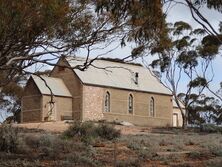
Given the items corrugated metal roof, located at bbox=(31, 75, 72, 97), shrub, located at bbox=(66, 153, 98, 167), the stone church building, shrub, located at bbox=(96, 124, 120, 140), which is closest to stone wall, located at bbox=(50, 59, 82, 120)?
the stone church building

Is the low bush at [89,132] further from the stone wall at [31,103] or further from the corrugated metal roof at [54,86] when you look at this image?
the stone wall at [31,103]

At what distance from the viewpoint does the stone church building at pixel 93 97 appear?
6175 cm

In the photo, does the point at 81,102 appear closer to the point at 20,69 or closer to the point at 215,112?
the point at 215,112

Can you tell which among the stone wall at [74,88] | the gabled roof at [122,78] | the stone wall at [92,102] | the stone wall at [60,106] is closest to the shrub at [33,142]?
the gabled roof at [122,78]

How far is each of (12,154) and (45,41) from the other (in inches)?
227

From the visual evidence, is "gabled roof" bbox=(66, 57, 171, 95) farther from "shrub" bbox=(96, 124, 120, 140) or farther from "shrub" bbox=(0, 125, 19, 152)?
"shrub" bbox=(0, 125, 19, 152)

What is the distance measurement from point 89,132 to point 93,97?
4291 centimetres

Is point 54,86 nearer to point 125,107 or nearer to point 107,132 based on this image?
point 125,107

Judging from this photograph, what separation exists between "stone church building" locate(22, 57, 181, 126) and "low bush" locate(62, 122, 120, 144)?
3786 centimetres

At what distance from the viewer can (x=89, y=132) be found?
19.7 m

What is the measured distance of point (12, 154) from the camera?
51.2 feet

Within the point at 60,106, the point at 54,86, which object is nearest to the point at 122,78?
the point at 54,86

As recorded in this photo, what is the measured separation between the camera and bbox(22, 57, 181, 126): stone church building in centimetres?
6175

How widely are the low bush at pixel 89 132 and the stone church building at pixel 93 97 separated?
1490 inches
